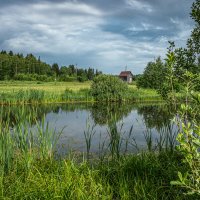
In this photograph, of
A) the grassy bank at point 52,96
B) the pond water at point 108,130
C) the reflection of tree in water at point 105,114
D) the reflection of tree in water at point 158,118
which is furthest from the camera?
the grassy bank at point 52,96

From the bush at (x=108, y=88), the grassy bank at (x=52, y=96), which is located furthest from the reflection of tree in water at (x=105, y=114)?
the bush at (x=108, y=88)

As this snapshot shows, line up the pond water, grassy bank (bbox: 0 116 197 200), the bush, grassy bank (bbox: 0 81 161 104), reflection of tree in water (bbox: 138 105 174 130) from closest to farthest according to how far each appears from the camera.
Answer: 1. grassy bank (bbox: 0 116 197 200)
2. the pond water
3. reflection of tree in water (bbox: 138 105 174 130)
4. grassy bank (bbox: 0 81 161 104)
5. the bush

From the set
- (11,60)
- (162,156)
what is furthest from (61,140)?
(11,60)

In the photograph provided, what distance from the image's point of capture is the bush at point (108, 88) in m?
35.3

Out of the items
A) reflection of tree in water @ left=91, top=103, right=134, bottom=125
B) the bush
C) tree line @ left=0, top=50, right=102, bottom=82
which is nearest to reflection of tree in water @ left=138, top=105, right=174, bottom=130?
reflection of tree in water @ left=91, top=103, right=134, bottom=125

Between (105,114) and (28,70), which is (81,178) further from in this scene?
(28,70)

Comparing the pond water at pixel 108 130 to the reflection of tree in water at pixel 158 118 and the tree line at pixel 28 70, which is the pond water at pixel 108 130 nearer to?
the reflection of tree in water at pixel 158 118

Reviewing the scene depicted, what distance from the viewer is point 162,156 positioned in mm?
6242

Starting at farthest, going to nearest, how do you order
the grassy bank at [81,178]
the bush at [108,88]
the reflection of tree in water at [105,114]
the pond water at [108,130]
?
the bush at [108,88]
the reflection of tree in water at [105,114]
the pond water at [108,130]
the grassy bank at [81,178]

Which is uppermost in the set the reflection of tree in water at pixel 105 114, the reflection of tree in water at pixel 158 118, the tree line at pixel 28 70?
the tree line at pixel 28 70

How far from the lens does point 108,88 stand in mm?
35469

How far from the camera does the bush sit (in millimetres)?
35312

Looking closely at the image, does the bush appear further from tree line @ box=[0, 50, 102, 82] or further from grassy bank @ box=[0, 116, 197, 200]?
tree line @ box=[0, 50, 102, 82]

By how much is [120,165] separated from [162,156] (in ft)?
4.15
